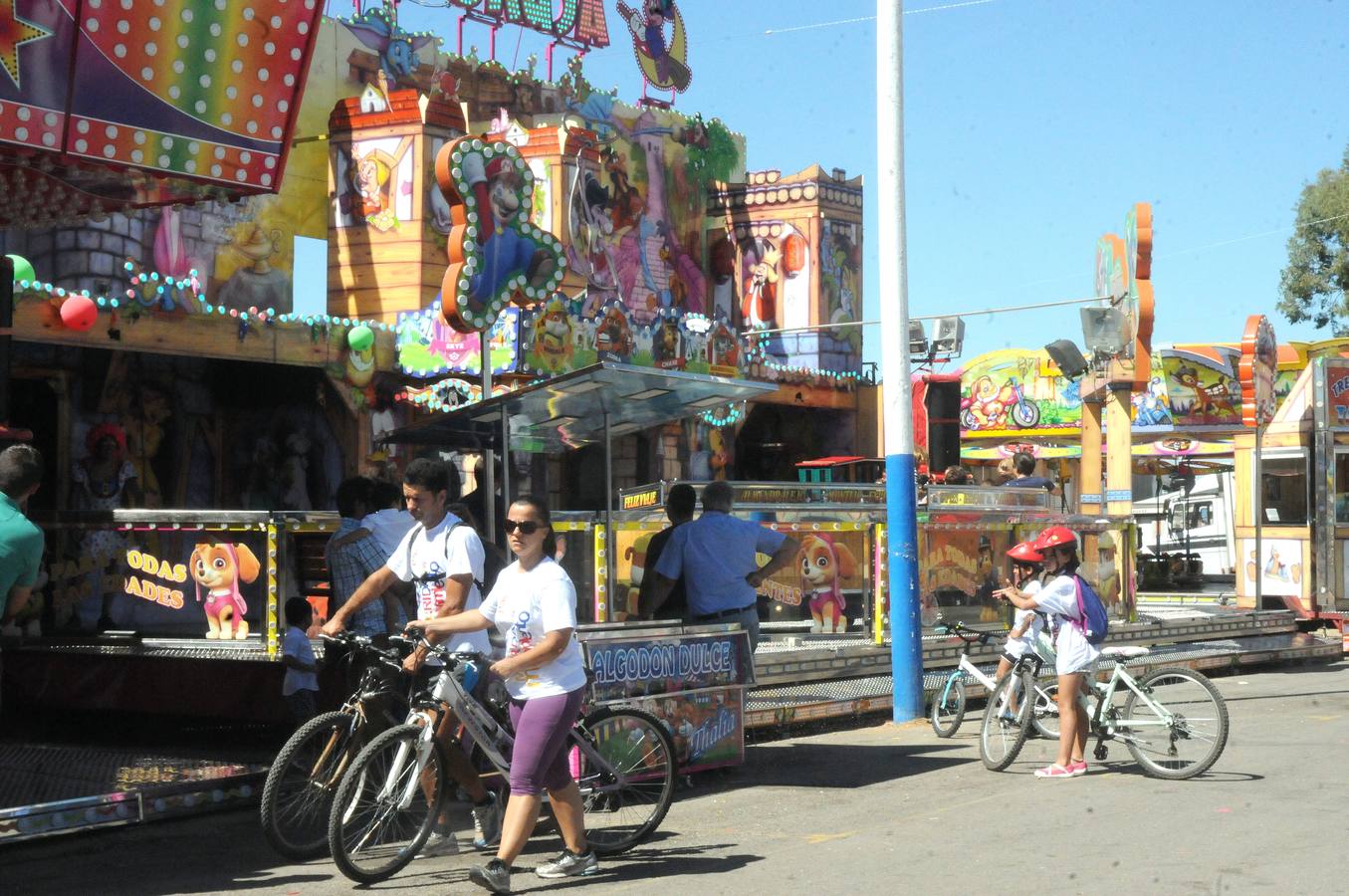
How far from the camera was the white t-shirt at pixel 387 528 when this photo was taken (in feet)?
30.8

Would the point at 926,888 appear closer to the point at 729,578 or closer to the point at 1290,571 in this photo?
the point at 729,578

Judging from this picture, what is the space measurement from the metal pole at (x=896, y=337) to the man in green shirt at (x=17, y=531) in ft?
22.2

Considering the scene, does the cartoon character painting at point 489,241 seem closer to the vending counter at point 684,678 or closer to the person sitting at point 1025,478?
the vending counter at point 684,678

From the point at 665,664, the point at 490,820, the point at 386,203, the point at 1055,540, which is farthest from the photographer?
the point at 386,203

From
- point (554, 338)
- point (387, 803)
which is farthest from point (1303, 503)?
point (387, 803)

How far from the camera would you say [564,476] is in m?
26.3

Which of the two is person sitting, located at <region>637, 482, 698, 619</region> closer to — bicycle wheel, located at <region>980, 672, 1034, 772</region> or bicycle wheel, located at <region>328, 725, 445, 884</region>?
bicycle wheel, located at <region>980, 672, 1034, 772</region>

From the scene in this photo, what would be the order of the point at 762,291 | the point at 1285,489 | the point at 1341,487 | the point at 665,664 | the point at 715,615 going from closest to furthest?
1. the point at 665,664
2. the point at 715,615
3. the point at 1341,487
4. the point at 1285,489
5. the point at 762,291

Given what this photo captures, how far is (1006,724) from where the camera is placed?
31.9 feet

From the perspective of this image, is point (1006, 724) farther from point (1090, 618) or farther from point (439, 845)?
point (439, 845)

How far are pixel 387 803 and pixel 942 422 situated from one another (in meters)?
18.3

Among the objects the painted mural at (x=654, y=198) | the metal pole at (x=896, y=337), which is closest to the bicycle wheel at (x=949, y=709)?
the metal pole at (x=896, y=337)

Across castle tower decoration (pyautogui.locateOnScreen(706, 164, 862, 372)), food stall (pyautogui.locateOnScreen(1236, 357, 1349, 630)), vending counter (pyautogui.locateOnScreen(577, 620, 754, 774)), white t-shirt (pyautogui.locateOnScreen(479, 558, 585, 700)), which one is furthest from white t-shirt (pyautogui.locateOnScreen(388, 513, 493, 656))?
castle tower decoration (pyautogui.locateOnScreen(706, 164, 862, 372))

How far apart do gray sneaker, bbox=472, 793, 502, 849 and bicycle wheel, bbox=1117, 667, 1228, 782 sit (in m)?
3.86
